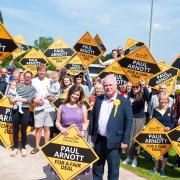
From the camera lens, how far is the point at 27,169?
7.54 m

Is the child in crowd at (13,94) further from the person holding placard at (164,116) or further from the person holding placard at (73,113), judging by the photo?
the person holding placard at (164,116)

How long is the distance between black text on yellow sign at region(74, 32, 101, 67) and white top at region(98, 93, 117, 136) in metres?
5.88

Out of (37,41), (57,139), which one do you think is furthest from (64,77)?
(37,41)

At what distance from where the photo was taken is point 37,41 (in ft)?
411

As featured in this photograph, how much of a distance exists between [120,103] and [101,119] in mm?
401

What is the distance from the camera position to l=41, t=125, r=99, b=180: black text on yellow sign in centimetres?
609

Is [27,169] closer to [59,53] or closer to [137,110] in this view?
[137,110]

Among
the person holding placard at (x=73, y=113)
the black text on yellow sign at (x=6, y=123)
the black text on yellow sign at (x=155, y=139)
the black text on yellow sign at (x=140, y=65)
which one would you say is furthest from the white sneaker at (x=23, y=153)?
the black text on yellow sign at (x=140, y=65)

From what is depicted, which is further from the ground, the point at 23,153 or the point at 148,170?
the point at 23,153

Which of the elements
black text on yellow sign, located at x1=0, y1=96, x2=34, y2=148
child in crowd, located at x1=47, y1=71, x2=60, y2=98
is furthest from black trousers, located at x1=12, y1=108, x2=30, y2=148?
child in crowd, located at x1=47, y1=71, x2=60, y2=98

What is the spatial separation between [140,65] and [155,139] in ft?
6.18

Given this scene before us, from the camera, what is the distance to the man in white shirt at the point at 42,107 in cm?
882

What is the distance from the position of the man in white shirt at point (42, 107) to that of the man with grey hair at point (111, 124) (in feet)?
10.0

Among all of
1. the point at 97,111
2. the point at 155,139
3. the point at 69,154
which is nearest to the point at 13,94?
the point at 69,154
